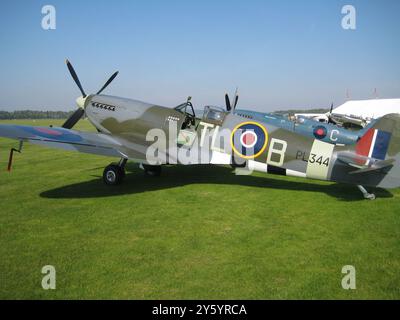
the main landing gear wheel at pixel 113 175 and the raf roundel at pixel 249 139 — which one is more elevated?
the raf roundel at pixel 249 139

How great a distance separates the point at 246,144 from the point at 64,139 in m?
5.08

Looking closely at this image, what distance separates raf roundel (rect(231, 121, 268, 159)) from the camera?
27.6 feet

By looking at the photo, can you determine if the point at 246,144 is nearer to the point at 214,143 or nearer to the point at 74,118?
the point at 214,143

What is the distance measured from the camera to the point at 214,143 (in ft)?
29.6

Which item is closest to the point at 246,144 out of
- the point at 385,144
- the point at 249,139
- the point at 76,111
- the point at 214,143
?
the point at 249,139

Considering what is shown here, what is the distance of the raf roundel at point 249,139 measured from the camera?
331 inches

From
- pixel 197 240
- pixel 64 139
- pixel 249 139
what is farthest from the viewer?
pixel 249 139

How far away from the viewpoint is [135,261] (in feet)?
15.3

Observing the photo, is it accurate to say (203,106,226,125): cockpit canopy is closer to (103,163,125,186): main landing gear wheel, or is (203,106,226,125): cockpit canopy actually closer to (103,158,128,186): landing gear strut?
(103,158,128,186): landing gear strut

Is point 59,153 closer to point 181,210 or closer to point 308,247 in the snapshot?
point 181,210

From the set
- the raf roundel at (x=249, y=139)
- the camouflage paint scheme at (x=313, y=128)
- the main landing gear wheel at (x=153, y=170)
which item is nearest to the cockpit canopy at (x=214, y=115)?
the raf roundel at (x=249, y=139)

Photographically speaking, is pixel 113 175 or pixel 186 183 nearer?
pixel 113 175

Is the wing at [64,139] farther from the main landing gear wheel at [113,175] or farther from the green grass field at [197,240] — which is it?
the green grass field at [197,240]
